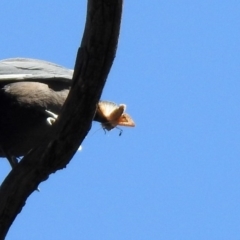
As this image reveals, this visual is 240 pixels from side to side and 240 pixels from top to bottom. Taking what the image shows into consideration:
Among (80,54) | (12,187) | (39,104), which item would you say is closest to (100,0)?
(80,54)

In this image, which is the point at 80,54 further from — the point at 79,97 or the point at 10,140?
the point at 10,140

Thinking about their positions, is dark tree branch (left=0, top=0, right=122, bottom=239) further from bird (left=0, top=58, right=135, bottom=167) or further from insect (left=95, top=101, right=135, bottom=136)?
insect (left=95, top=101, right=135, bottom=136)

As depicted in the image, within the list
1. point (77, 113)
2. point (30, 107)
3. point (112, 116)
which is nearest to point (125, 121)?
point (112, 116)

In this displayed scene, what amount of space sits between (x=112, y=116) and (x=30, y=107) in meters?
0.81

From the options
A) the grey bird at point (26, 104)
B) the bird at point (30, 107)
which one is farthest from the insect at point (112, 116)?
the grey bird at point (26, 104)

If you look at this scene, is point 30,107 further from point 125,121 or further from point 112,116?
point 125,121

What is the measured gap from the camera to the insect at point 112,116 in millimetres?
6672

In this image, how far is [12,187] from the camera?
508 centimetres

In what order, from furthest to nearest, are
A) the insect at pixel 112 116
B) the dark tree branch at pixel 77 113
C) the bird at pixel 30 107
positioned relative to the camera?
the insect at pixel 112 116 < the bird at pixel 30 107 < the dark tree branch at pixel 77 113

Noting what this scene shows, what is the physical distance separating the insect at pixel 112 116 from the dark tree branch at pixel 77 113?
1.53 meters

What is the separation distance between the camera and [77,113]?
4922 mm

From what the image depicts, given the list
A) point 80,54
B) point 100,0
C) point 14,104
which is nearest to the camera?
point 100,0

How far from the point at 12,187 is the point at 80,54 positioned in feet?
3.69

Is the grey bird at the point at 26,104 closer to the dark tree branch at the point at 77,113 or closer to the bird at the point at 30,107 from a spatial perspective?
the bird at the point at 30,107
